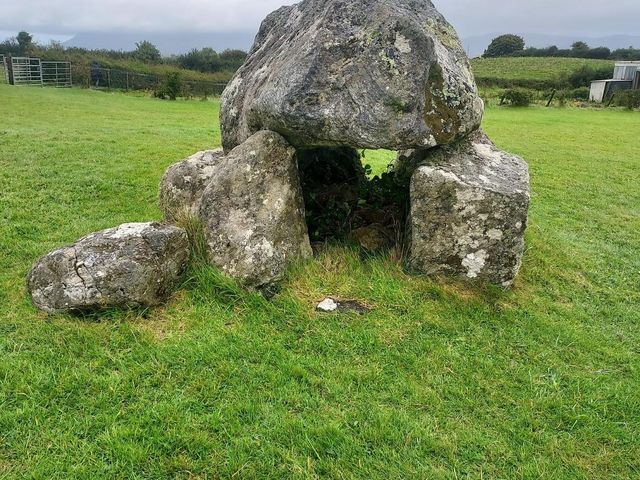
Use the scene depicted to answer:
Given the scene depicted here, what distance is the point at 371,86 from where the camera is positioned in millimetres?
5633

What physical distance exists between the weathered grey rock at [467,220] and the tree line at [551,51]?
93523 millimetres

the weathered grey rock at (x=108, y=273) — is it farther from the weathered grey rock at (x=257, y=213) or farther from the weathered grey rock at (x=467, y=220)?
the weathered grey rock at (x=467, y=220)

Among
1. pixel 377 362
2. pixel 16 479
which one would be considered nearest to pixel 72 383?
pixel 16 479

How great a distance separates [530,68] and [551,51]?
31457 millimetres

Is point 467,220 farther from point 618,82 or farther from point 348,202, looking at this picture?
point 618,82

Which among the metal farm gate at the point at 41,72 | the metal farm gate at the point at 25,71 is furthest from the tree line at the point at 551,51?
the metal farm gate at the point at 25,71

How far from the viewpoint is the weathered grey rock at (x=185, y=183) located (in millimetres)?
7465

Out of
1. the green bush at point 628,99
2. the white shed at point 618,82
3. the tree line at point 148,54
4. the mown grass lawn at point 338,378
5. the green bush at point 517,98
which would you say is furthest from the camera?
the tree line at point 148,54

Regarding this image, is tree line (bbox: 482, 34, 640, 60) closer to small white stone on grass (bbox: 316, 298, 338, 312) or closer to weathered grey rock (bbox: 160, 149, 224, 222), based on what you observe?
weathered grey rock (bbox: 160, 149, 224, 222)

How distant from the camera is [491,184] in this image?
18.9 ft

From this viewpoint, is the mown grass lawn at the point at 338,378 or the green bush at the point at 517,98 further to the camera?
the green bush at the point at 517,98

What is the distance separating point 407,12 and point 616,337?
405 cm

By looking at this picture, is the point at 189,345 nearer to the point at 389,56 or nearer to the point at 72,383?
the point at 72,383

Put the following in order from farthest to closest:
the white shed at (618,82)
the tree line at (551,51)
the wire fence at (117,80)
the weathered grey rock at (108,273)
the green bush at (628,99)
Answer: the tree line at (551,51) → the white shed at (618,82) → the wire fence at (117,80) → the green bush at (628,99) → the weathered grey rock at (108,273)
